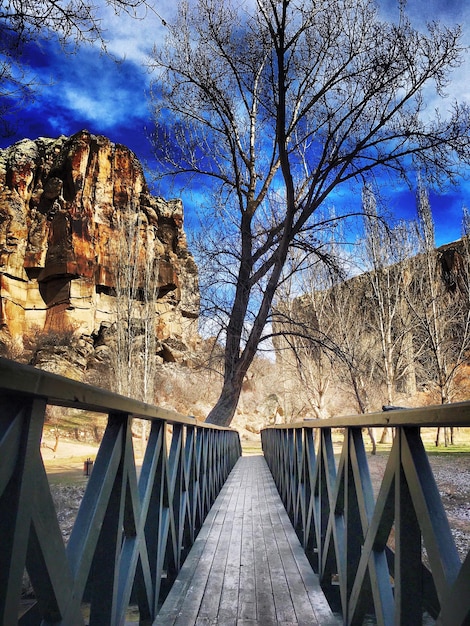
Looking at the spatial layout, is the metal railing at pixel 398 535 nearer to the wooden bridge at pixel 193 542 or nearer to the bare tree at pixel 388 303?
the wooden bridge at pixel 193 542

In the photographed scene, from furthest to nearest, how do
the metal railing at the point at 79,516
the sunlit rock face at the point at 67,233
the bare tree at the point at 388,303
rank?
the sunlit rock face at the point at 67,233
the bare tree at the point at 388,303
the metal railing at the point at 79,516

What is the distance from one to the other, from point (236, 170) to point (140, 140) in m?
1.93

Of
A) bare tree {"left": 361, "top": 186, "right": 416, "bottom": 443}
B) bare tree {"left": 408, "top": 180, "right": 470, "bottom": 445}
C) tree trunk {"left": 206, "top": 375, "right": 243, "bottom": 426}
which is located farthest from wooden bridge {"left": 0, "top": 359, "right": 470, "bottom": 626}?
bare tree {"left": 408, "top": 180, "right": 470, "bottom": 445}

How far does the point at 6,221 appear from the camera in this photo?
24.8m

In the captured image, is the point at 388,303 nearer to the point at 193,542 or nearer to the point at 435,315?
the point at 435,315

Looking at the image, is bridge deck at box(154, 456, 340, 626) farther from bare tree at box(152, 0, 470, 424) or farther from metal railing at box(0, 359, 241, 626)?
bare tree at box(152, 0, 470, 424)

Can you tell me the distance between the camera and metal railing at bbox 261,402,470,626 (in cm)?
100

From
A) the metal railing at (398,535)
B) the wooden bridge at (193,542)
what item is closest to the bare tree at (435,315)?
the wooden bridge at (193,542)

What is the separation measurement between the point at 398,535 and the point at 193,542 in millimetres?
2606

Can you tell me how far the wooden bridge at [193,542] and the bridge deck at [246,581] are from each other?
0.5 inches

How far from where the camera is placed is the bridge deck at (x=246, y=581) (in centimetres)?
219

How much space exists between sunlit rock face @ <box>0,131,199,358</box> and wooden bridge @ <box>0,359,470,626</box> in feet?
69.0

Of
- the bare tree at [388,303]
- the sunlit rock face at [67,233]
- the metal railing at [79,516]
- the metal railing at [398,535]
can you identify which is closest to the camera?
the metal railing at [79,516]

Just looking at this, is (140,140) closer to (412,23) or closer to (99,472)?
(412,23)
